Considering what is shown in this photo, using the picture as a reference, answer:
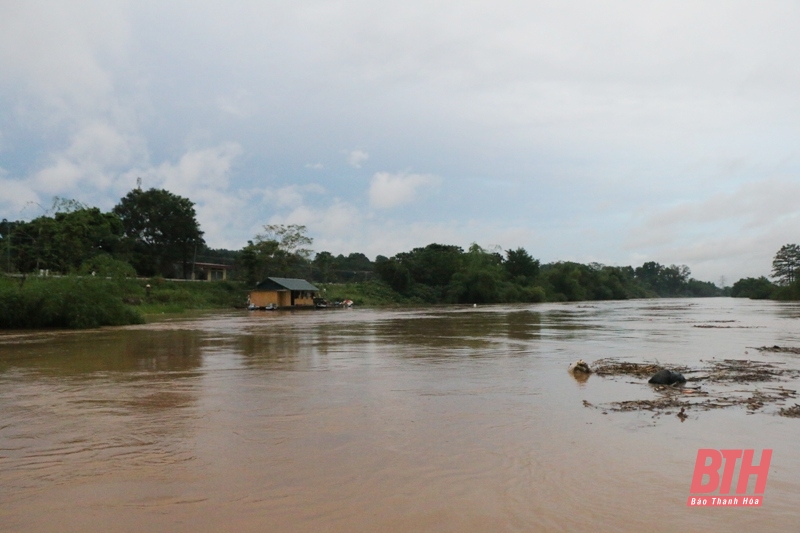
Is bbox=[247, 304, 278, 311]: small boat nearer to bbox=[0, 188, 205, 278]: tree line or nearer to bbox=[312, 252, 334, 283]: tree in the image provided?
bbox=[0, 188, 205, 278]: tree line

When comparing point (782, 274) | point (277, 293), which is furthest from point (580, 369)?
point (782, 274)

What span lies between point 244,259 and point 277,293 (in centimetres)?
867

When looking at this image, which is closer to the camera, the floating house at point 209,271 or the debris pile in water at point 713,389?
the debris pile in water at point 713,389

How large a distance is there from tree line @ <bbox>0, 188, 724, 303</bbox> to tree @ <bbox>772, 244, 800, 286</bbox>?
27.1 meters

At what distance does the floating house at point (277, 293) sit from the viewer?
5212 cm

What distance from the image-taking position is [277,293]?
174ft

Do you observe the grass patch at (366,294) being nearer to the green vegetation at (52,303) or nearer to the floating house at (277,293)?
the floating house at (277,293)

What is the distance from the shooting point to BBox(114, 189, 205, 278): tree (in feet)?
195

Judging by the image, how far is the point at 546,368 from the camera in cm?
1123

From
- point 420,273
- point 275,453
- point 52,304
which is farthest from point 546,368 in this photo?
point 420,273

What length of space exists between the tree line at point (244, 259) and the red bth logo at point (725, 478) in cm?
2594

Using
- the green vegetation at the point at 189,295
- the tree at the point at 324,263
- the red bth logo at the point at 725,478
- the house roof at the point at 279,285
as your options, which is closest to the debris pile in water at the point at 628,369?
the red bth logo at the point at 725,478

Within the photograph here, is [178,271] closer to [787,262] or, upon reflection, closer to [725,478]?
[725,478]

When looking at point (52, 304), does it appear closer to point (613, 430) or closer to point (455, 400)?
point (455, 400)
